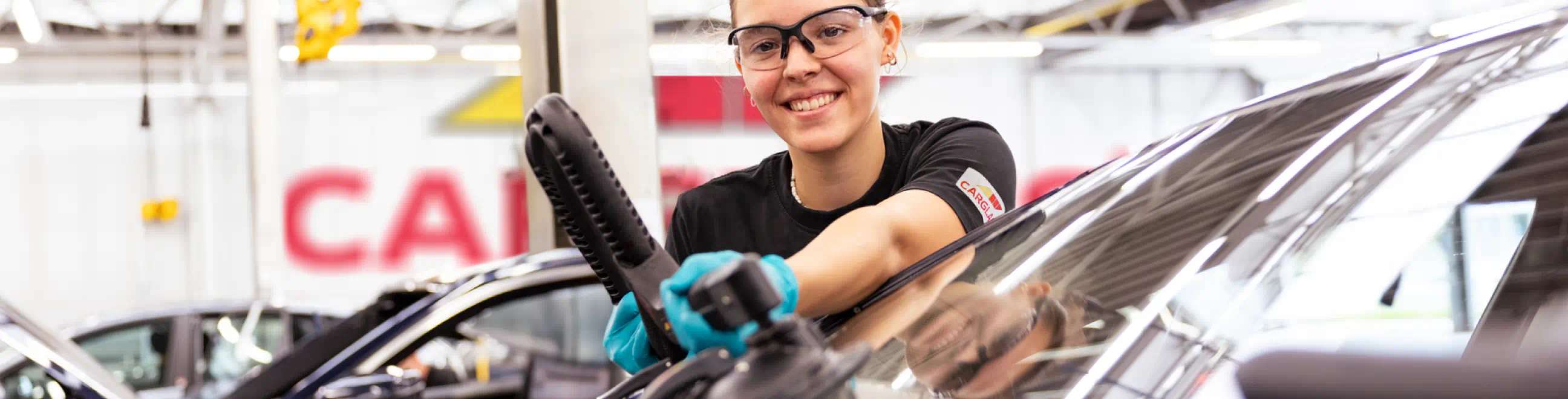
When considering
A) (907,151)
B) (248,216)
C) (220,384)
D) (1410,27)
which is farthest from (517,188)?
(907,151)

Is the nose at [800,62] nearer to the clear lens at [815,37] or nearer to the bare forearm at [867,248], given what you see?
the clear lens at [815,37]

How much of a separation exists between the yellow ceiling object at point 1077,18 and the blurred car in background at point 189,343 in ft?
39.3

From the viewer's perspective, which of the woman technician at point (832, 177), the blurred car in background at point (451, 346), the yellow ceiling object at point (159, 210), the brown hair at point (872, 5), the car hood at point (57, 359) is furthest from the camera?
the yellow ceiling object at point (159, 210)

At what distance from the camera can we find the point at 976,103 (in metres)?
18.3

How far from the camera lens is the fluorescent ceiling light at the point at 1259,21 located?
652 inches

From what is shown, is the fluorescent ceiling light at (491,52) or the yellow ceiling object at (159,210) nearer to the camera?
the yellow ceiling object at (159,210)

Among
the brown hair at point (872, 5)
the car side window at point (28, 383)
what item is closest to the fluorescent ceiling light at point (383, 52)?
the car side window at point (28, 383)

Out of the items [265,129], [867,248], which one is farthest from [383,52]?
→ [867,248]

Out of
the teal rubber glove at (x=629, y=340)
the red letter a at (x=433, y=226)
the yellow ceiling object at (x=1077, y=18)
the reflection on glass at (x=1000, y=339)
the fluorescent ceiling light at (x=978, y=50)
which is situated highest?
the yellow ceiling object at (x=1077, y=18)

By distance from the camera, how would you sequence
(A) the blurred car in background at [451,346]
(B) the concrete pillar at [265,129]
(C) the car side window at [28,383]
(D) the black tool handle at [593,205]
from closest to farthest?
(D) the black tool handle at [593,205], (C) the car side window at [28,383], (A) the blurred car in background at [451,346], (B) the concrete pillar at [265,129]

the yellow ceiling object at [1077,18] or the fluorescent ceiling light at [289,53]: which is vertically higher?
the yellow ceiling object at [1077,18]

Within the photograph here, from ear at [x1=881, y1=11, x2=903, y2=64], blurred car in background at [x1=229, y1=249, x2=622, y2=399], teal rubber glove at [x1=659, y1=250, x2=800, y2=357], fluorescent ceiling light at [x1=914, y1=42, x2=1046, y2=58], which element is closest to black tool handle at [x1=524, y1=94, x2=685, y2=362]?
teal rubber glove at [x1=659, y1=250, x2=800, y2=357]

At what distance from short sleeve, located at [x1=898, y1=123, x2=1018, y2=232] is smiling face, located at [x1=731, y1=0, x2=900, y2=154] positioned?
0.11 metres

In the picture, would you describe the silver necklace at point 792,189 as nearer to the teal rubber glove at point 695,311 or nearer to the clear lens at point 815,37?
the clear lens at point 815,37
